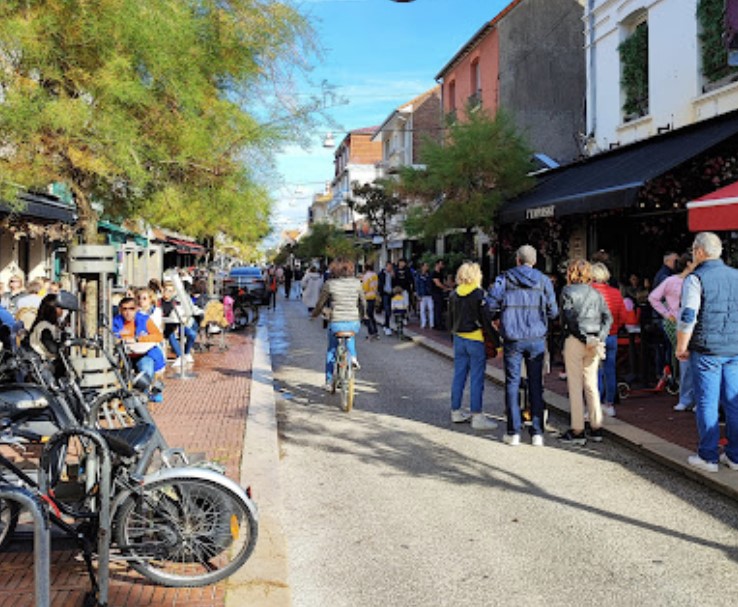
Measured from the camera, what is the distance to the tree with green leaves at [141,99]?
7.00 meters

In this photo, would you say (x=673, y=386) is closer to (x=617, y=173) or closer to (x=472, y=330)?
(x=472, y=330)

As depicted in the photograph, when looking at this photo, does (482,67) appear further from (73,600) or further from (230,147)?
(73,600)

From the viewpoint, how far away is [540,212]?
14.1 metres

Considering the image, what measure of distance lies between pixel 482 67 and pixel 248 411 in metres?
19.9

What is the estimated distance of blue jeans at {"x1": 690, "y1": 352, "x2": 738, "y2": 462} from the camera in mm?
5871

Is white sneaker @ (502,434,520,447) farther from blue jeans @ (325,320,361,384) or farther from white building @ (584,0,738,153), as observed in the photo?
white building @ (584,0,738,153)

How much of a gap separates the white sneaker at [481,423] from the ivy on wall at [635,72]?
28.0 feet

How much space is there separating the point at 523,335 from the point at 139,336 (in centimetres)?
438

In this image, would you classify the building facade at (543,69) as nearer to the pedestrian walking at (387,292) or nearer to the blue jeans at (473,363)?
the pedestrian walking at (387,292)

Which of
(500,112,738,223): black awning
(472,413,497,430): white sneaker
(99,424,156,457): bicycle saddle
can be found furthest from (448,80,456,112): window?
(99,424,156,457): bicycle saddle

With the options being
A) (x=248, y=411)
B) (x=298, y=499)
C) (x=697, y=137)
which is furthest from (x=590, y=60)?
(x=298, y=499)

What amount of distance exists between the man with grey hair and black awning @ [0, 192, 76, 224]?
8.63m

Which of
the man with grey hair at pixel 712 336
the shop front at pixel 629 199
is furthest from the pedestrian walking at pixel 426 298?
the man with grey hair at pixel 712 336

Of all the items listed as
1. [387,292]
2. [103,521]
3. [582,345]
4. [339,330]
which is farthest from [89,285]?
[387,292]
